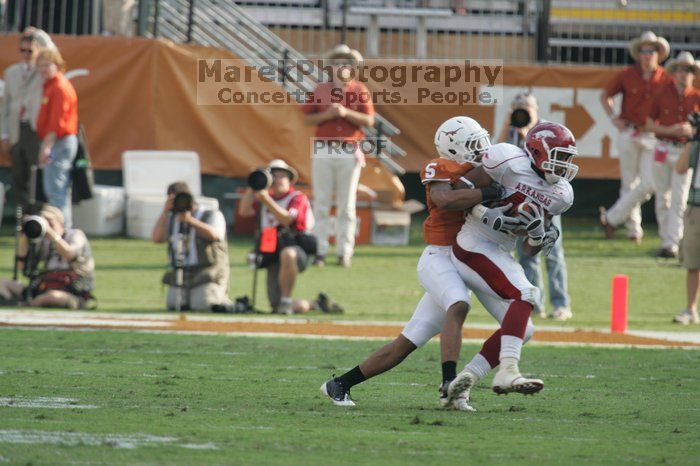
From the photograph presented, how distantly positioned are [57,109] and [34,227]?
1944mm

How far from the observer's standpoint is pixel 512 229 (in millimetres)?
6844

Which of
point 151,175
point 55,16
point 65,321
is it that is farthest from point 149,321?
point 55,16

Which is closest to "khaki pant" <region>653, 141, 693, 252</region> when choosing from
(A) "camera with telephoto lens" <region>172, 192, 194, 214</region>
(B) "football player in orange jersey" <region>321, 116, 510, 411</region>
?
(A) "camera with telephoto lens" <region>172, 192, 194, 214</region>

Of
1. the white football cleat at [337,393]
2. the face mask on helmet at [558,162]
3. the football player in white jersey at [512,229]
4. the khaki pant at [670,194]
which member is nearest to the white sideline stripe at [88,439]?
the white football cleat at [337,393]

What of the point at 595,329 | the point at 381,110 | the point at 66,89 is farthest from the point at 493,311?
the point at 381,110

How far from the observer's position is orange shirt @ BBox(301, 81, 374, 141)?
47.5 ft

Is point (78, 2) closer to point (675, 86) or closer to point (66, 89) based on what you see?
point (66, 89)

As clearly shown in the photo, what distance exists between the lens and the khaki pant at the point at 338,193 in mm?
14625

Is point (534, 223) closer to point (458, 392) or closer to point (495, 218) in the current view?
point (495, 218)

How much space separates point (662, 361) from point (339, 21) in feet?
37.0

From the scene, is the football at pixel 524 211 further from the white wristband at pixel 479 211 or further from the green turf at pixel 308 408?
the green turf at pixel 308 408

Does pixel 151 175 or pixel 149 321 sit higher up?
pixel 151 175

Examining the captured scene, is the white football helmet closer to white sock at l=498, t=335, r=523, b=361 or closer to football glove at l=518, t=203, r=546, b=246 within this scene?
football glove at l=518, t=203, r=546, b=246

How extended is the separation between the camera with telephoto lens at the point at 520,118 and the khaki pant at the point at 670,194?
3913 mm
